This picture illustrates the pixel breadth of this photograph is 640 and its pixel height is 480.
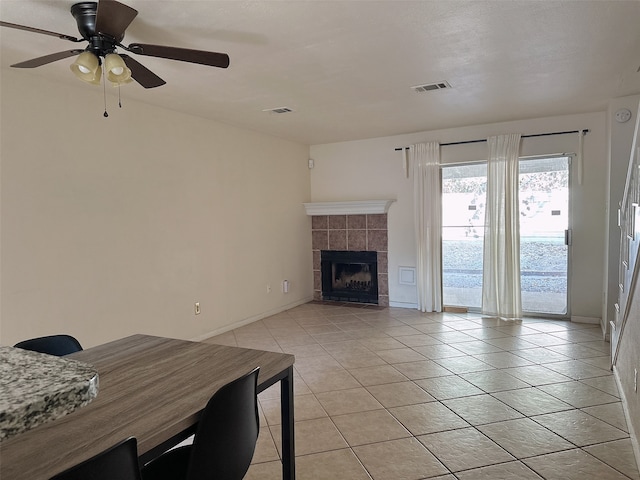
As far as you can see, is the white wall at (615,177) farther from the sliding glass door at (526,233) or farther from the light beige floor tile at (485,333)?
the light beige floor tile at (485,333)

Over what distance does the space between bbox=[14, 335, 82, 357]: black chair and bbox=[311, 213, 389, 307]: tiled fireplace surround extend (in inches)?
180

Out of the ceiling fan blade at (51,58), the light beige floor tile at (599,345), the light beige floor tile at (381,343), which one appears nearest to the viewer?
the ceiling fan blade at (51,58)

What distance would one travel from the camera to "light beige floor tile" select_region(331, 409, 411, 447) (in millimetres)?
2490

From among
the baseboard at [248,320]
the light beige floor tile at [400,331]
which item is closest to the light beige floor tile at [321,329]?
the light beige floor tile at [400,331]

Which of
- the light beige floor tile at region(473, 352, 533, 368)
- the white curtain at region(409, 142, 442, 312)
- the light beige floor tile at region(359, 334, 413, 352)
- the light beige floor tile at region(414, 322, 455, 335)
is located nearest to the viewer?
the light beige floor tile at region(473, 352, 533, 368)

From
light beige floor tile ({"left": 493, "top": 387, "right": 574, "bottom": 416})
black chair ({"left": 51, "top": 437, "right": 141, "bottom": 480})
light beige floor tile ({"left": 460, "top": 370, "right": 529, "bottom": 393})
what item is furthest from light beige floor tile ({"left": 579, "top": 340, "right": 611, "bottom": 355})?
black chair ({"left": 51, "top": 437, "right": 141, "bottom": 480})

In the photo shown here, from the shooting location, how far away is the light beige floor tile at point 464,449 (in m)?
2.21

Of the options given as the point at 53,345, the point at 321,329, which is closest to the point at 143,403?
the point at 53,345

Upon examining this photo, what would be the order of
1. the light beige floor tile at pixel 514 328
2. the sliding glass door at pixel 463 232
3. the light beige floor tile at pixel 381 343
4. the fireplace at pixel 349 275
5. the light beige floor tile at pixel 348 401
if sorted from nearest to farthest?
the light beige floor tile at pixel 348 401 → the light beige floor tile at pixel 381 343 → the light beige floor tile at pixel 514 328 → the sliding glass door at pixel 463 232 → the fireplace at pixel 349 275

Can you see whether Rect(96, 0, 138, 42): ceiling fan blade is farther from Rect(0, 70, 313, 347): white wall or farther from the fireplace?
the fireplace

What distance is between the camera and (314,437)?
8.26 ft

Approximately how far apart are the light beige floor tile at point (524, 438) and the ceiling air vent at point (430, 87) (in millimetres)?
2662

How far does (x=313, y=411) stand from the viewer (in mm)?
2850

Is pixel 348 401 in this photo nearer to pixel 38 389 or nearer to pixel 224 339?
pixel 224 339
